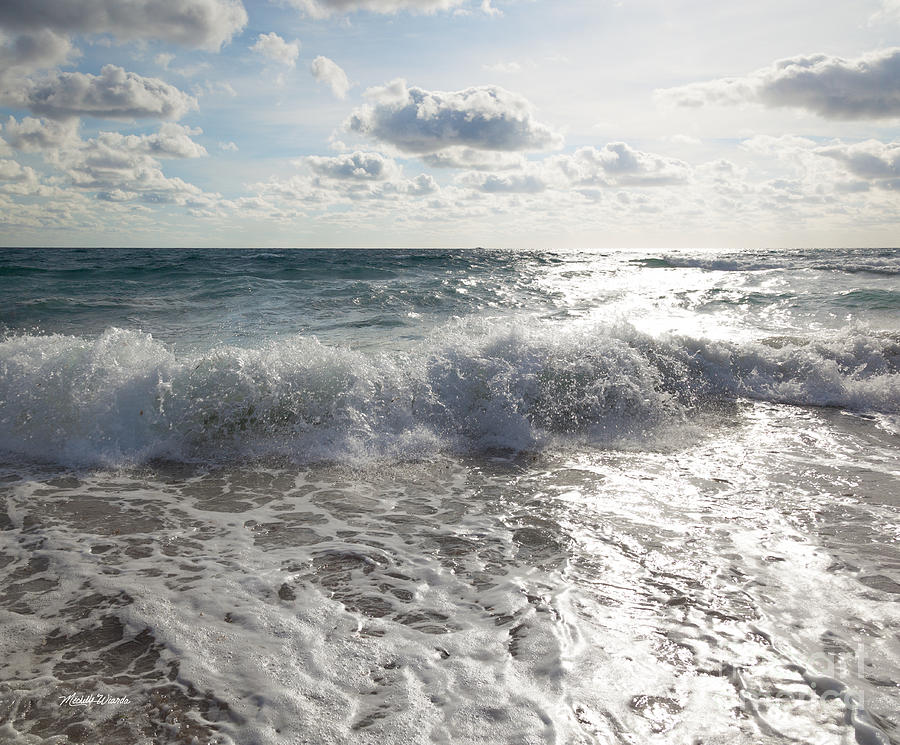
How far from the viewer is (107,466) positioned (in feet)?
17.6

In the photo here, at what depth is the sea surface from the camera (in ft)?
7.78

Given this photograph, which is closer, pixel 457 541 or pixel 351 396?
pixel 457 541

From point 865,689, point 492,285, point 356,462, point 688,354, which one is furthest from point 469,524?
point 492,285

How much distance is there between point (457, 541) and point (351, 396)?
3032mm

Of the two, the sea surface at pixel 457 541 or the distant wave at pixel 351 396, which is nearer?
the sea surface at pixel 457 541

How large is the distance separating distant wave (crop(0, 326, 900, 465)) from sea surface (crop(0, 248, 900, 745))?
4 cm

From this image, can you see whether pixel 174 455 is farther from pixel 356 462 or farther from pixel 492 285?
pixel 492 285

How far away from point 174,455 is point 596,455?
4440 millimetres

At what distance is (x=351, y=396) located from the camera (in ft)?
21.3

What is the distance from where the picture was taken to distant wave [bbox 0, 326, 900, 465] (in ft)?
19.5

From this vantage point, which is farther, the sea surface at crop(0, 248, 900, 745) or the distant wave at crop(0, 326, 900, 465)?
the distant wave at crop(0, 326, 900, 465)

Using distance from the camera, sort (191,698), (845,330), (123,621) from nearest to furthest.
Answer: (191,698)
(123,621)
(845,330)

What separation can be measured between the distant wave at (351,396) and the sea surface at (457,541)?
0.12 feet

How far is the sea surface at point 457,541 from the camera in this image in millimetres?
2371
